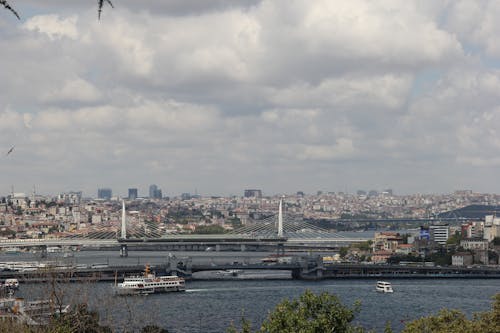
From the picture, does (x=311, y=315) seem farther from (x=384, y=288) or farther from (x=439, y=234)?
(x=439, y=234)

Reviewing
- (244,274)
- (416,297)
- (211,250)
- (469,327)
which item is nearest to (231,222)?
(211,250)

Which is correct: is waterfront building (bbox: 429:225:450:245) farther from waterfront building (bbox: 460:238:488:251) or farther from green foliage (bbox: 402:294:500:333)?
green foliage (bbox: 402:294:500:333)

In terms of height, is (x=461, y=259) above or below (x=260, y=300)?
above

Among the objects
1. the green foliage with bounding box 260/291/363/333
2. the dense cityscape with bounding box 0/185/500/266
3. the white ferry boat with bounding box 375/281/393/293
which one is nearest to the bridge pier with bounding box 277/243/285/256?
the dense cityscape with bounding box 0/185/500/266

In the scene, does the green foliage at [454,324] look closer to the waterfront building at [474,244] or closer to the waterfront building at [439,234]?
the waterfront building at [474,244]

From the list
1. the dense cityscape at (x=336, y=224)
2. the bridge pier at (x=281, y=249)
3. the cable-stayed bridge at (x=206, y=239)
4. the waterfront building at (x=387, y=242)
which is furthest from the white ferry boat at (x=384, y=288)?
the bridge pier at (x=281, y=249)

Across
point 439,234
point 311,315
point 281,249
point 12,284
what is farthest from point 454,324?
point 439,234
